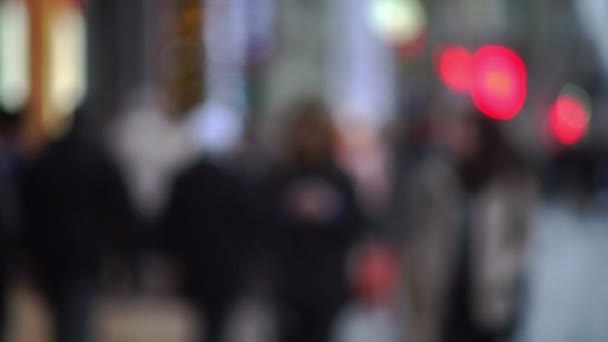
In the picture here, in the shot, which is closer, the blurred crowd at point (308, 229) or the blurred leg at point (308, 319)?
the blurred crowd at point (308, 229)

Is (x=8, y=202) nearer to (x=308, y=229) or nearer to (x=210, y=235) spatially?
(x=210, y=235)

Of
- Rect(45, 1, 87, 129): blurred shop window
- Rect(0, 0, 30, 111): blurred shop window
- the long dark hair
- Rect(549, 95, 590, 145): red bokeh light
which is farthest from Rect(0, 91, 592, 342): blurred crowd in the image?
Rect(0, 0, 30, 111): blurred shop window

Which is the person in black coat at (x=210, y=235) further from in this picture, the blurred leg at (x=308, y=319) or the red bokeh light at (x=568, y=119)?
the red bokeh light at (x=568, y=119)

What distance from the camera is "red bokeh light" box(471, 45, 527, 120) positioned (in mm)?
10664

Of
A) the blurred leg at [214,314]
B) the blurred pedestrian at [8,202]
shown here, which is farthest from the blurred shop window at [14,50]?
the blurred leg at [214,314]

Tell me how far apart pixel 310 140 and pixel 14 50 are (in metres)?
6.28

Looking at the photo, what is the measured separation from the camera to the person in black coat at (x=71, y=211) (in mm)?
5633

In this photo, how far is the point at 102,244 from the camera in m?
5.86

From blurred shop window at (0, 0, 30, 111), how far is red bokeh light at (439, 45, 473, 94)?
387 centimetres

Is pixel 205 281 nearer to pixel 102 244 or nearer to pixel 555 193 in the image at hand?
pixel 102 244

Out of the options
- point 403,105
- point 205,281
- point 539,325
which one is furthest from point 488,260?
point 403,105

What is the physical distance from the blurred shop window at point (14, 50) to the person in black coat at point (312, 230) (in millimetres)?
5850

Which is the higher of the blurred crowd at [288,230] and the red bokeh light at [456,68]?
the red bokeh light at [456,68]

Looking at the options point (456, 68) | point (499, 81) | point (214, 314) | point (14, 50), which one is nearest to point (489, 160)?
point (214, 314)
